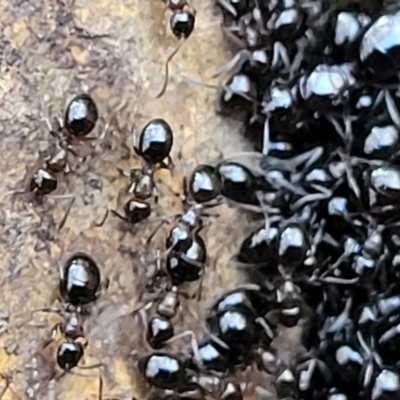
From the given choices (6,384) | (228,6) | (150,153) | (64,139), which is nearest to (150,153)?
(150,153)

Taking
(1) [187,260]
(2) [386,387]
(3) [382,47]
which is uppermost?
(3) [382,47]

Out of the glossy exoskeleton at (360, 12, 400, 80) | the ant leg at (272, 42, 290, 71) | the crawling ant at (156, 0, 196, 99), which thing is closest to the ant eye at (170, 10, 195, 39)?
the crawling ant at (156, 0, 196, 99)

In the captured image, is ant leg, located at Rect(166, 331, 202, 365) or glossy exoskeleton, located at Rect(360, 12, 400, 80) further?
ant leg, located at Rect(166, 331, 202, 365)

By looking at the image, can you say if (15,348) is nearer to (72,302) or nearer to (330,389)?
(72,302)

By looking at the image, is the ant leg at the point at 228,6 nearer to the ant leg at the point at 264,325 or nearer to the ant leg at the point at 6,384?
the ant leg at the point at 264,325

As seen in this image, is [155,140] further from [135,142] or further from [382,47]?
[382,47]

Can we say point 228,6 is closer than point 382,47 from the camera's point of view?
No

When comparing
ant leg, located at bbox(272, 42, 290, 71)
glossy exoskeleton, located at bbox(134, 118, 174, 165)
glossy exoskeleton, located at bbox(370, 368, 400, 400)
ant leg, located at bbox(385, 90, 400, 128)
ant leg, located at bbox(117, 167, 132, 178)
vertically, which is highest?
ant leg, located at bbox(272, 42, 290, 71)

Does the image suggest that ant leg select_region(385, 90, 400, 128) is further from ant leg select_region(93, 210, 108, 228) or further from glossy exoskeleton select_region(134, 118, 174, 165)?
ant leg select_region(93, 210, 108, 228)
